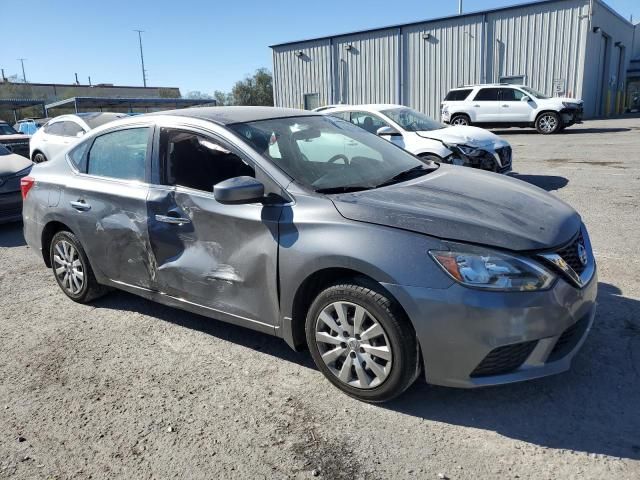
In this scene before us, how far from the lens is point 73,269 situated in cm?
461

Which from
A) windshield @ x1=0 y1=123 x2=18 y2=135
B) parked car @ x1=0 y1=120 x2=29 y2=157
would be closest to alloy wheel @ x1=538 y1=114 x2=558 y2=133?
parked car @ x1=0 y1=120 x2=29 y2=157

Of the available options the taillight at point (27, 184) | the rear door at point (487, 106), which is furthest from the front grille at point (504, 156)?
the rear door at point (487, 106)

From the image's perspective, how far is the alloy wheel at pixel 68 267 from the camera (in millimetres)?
4551

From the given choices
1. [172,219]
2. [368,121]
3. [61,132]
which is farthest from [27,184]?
[61,132]

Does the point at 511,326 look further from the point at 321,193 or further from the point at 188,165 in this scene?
the point at 188,165

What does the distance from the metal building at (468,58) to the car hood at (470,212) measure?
24.9 m

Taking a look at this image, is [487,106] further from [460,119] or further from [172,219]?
[172,219]

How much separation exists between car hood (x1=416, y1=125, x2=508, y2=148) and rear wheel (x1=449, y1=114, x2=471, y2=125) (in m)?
13.0

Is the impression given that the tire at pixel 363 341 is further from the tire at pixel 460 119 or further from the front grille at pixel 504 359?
the tire at pixel 460 119

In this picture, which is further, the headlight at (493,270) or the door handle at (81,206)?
the door handle at (81,206)

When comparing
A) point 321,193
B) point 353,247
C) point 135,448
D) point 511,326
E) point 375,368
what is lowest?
point 135,448

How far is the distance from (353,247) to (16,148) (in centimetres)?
1415

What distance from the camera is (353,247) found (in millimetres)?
2787

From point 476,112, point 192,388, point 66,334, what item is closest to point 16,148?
point 66,334
